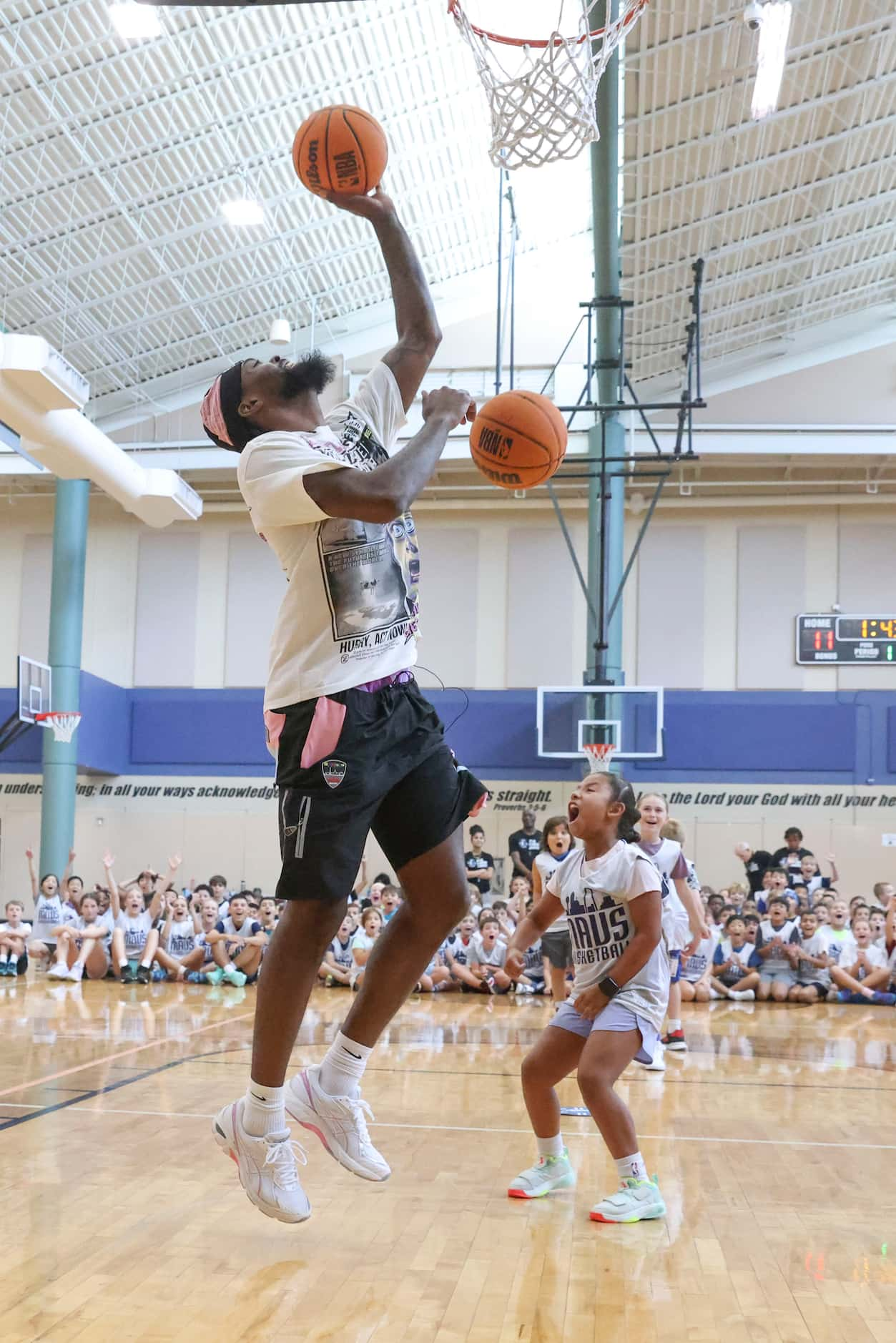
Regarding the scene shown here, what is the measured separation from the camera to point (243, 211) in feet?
46.1

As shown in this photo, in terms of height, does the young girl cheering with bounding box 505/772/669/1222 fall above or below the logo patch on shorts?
below

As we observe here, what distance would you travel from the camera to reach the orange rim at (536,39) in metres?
6.20

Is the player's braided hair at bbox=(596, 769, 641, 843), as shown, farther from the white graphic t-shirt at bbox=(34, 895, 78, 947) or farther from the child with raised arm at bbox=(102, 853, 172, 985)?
the white graphic t-shirt at bbox=(34, 895, 78, 947)

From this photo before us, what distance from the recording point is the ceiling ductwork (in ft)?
39.2

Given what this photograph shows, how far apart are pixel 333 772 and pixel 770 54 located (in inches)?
414

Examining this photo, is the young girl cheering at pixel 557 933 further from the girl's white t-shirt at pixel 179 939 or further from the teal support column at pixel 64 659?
the teal support column at pixel 64 659

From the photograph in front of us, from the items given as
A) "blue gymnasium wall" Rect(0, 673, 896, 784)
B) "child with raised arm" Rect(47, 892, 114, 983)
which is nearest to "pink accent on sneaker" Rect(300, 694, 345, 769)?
"child with raised arm" Rect(47, 892, 114, 983)

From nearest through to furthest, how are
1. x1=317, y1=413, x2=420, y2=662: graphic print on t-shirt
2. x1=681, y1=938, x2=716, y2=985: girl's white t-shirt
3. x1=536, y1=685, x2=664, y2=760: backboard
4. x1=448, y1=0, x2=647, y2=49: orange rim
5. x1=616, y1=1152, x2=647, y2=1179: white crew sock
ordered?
x1=317, y1=413, x2=420, y2=662: graphic print on t-shirt, x1=616, y1=1152, x2=647, y2=1179: white crew sock, x1=448, y1=0, x2=647, y2=49: orange rim, x1=681, y1=938, x2=716, y2=985: girl's white t-shirt, x1=536, y1=685, x2=664, y2=760: backboard

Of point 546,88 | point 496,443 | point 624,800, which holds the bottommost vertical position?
point 624,800

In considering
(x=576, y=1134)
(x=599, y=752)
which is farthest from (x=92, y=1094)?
(x=599, y=752)

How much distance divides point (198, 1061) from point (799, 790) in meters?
13.0

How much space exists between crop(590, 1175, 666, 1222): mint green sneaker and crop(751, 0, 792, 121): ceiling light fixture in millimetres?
10005

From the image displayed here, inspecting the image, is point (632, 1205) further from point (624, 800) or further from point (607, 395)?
point (607, 395)

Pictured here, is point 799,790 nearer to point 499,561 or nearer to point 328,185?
point 499,561
